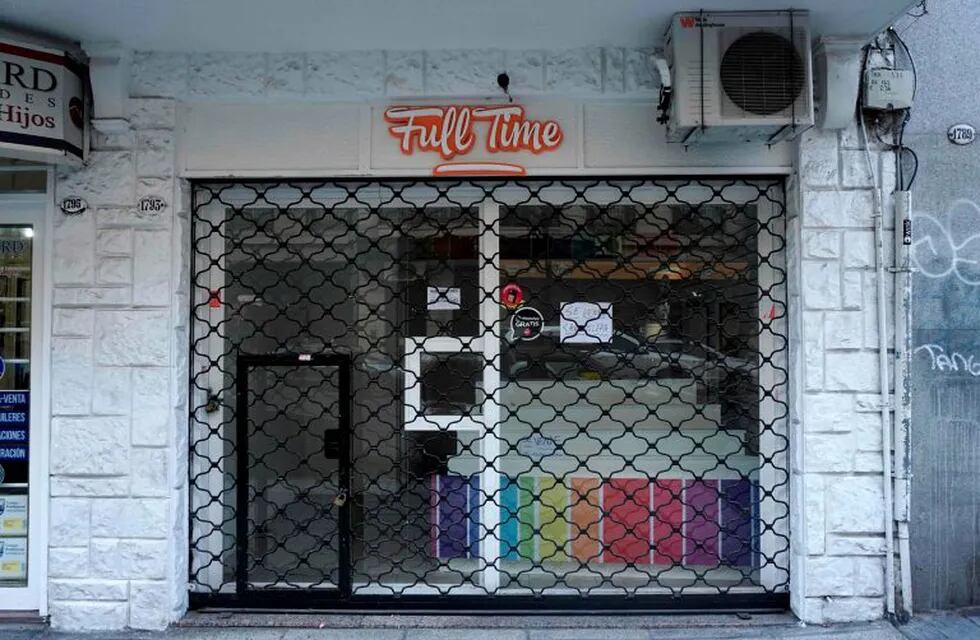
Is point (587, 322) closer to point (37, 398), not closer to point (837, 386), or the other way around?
point (837, 386)

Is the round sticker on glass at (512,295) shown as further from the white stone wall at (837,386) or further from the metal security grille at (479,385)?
the white stone wall at (837,386)

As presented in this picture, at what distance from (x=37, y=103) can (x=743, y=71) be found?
370 centimetres

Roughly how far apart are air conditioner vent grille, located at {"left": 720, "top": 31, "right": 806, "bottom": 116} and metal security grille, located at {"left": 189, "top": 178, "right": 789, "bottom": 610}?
0.72 metres

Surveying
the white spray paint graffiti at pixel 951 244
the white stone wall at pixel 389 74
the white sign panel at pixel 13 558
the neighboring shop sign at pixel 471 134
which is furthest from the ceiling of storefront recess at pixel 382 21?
the white sign panel at pixel 13 558

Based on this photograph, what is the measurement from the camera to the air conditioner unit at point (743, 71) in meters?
3.85

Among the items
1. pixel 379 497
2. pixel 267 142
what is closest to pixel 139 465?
pixel 379 497

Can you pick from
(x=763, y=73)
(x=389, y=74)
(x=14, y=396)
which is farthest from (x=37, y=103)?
(x=763, y=73)

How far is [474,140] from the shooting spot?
4316mm

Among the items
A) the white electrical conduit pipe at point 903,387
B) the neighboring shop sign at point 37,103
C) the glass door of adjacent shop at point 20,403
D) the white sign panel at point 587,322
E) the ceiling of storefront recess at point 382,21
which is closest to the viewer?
the ceiling of storefront recess at point 382,21

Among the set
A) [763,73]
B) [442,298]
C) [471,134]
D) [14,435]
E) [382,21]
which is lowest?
[14,435]

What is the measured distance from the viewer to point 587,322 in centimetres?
456

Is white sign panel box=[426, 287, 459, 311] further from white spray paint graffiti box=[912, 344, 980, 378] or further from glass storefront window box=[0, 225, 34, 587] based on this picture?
white spray paint graffiti box=[912, 344, 980, 378]

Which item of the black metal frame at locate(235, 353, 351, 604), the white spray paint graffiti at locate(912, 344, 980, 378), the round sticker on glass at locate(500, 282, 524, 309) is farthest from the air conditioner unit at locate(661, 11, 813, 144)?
the black metal frame at locate(235, 353, 351, 604)

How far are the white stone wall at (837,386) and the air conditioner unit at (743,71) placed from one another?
0.46m
